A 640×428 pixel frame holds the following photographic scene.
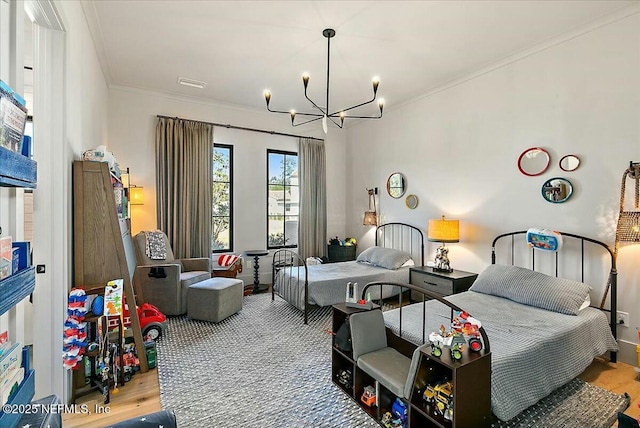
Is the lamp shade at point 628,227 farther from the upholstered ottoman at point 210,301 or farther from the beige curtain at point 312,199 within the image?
the beige curtain at point 312,199

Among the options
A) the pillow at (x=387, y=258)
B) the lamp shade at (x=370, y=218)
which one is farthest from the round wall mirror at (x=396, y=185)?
the pillow at (x=387, y=258)

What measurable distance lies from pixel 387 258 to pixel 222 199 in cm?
281

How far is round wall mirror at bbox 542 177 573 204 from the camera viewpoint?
298 centimetres

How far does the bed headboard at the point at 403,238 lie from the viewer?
4570 mm

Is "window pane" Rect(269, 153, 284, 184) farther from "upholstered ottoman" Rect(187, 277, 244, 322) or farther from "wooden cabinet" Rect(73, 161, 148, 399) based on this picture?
"wooden cabinet" Rect(73, 161, 148, 399)

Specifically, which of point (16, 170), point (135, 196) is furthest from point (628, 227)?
point (135, 196)

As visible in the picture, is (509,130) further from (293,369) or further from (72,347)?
(72,347)

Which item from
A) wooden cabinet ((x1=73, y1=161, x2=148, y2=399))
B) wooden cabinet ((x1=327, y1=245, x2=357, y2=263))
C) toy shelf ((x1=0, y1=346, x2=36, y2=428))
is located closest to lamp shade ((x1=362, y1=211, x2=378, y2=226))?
wooden cabinet ((x1=327, y1=245, x2=357, y2=263))

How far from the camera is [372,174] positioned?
5.49 m

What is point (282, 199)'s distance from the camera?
18.5 feet

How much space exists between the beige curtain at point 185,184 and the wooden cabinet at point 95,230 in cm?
215

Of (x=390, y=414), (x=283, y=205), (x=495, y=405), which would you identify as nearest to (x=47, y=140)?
(x=390, y=414)

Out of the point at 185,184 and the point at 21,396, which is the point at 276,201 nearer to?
the point at 185,184

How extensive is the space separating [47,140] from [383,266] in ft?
12.3
